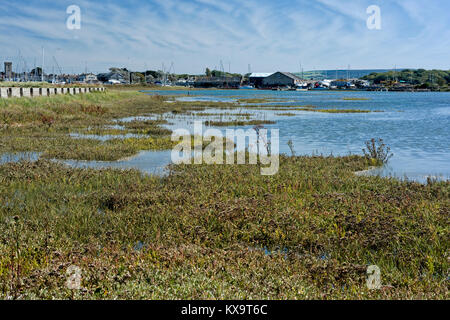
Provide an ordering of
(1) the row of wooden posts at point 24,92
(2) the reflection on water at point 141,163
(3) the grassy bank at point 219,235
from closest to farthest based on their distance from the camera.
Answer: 1. (3) the grassy bank at point 219,235
2. (2) the reflection on water at point 141,163
3. (1) the row of wooden posts at point 24,92

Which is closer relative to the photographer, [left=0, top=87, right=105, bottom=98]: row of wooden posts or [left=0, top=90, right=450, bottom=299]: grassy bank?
[left=0, top=90, right=450, bottom=299]: grassy bank

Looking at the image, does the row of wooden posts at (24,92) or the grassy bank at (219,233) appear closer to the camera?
the grassy bank at (219,233)

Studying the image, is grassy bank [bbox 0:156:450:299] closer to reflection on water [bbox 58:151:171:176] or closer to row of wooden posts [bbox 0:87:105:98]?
reflection on water [bbox 58:151:171:176]

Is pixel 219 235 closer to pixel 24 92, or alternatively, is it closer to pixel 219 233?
pixel 219 233

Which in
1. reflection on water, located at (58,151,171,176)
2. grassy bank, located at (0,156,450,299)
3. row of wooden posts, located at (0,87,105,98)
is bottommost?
grassy bank, located at (0,156,450,299)

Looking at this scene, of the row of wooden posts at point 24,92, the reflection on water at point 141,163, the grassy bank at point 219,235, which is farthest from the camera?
the row of wooden posts at point 24,92

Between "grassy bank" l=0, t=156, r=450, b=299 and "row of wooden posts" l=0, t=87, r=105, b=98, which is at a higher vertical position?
"row of wooden posts" l=0, t=87, r=105, b=98

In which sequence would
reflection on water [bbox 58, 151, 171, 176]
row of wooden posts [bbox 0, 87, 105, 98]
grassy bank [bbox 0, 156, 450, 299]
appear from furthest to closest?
1. row of wooden posts [bbox 0, 87, 105, 98]
2. reflection on water [bbox 58, 151, 171, 176]
3. grassy bank [bbox 0, 156, 450, 299]

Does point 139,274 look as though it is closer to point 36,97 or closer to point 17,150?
point 17,150

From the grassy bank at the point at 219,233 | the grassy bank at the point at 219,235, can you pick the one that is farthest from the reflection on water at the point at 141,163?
the grassy bank at the point at 219,235

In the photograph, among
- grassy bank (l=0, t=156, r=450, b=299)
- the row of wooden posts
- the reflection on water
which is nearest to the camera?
grassy bank (l=0, t=156, r=450, b=299)

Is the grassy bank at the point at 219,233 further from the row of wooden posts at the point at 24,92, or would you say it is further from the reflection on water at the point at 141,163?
the row of wooden posts at the point at 24,92

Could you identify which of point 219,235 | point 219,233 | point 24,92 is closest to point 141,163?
point 219,233

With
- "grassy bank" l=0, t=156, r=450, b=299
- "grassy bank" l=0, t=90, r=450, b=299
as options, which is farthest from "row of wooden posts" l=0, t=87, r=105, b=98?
"grassy bank" l=0, t=156, r=450, b=299
